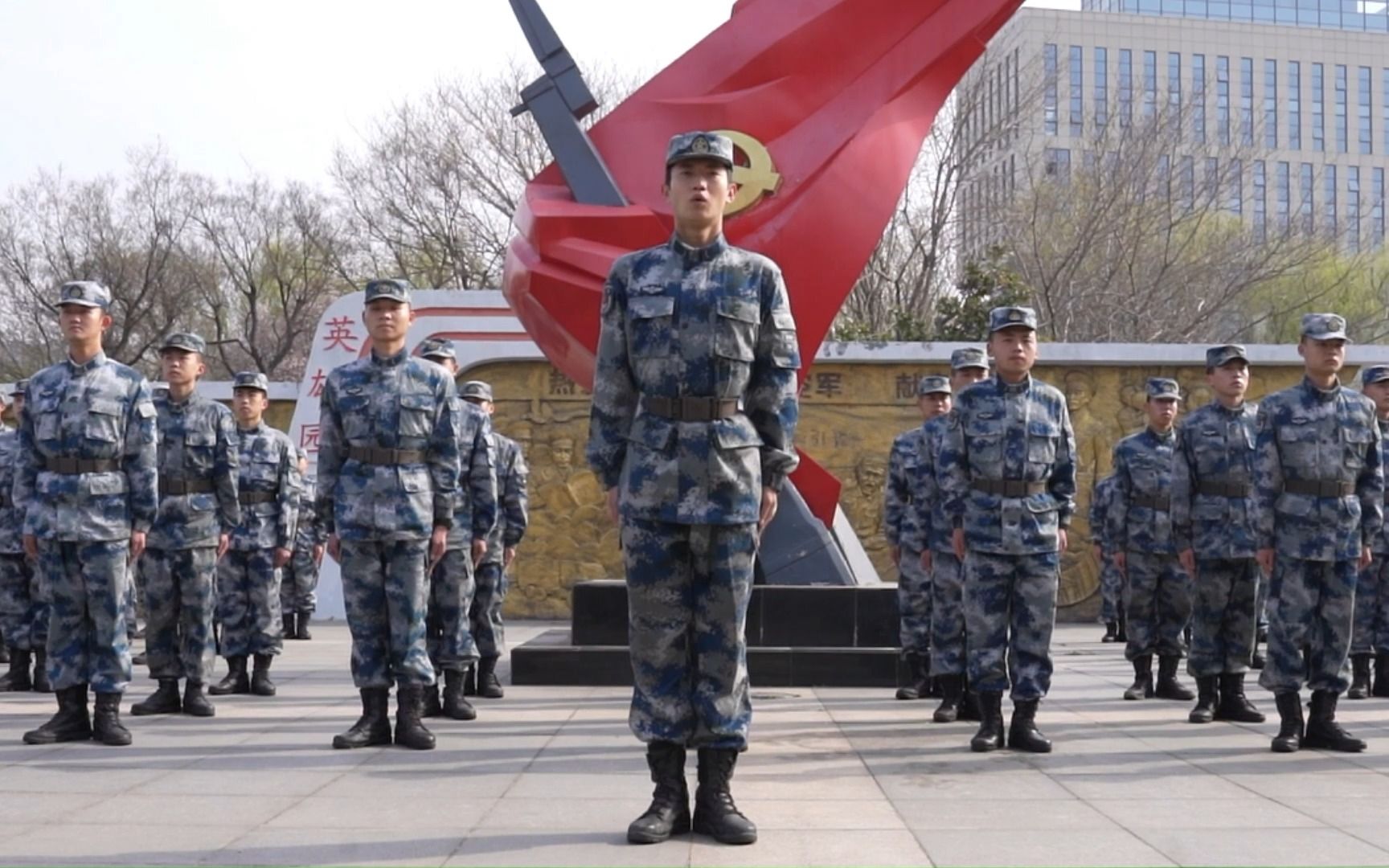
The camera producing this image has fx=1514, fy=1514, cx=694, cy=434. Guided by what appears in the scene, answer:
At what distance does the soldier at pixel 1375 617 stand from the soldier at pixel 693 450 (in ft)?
17.0

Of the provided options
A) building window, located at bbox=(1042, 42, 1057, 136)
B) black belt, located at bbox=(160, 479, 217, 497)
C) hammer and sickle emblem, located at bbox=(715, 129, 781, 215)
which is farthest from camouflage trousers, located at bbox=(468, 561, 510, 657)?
building window, located at bbox=(1042, 42, 1057, 136)

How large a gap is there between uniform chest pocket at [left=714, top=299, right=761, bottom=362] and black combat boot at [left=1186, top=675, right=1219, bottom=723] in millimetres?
3587

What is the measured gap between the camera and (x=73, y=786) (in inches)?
191

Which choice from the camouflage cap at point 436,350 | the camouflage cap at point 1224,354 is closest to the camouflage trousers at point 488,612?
the camouflage cap at point 436,350

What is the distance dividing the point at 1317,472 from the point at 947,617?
1.88m

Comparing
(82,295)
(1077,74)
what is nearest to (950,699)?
(82,295)

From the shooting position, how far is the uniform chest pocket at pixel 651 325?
4227 mm

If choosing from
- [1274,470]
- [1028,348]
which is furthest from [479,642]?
[1274,470]

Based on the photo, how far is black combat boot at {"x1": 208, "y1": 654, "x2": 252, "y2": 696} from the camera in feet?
26.1

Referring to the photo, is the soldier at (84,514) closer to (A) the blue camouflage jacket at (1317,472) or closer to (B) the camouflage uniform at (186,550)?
(B) the camouflage uniform at (186,550)

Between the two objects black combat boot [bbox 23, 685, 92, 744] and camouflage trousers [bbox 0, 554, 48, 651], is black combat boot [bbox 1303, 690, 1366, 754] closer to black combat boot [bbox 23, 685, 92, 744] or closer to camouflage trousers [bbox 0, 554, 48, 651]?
black combat boot [bbox 23, 685, 92, 744]

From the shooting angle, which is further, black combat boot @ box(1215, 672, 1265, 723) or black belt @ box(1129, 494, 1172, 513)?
black belt @ box(1129, 494, 1172, 513)

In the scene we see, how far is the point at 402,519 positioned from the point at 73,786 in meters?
1.51

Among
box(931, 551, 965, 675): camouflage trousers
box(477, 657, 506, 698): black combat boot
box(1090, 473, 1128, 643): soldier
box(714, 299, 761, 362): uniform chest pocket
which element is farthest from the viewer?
box(1090, 473, 1128, 643): soldier
